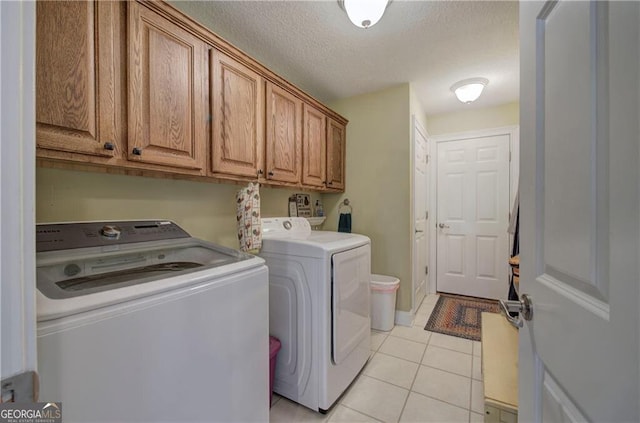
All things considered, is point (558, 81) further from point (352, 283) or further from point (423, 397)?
point (423, 397)

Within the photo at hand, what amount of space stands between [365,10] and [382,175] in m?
1.55

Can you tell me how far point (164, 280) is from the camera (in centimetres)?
85

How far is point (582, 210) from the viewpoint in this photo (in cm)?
46

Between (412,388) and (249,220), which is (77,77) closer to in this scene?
(249,220)

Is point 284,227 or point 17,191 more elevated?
point 17,191

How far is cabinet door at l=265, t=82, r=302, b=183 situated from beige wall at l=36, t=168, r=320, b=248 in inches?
15.2

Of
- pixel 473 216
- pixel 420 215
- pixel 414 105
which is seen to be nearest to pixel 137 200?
pixel 414 105

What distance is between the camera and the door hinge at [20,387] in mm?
381

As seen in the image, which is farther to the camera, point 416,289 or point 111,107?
point 416,289

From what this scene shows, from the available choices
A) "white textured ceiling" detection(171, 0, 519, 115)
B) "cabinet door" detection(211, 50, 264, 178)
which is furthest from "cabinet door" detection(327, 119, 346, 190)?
"cabinet door" detection(211, 50, 264, 178)

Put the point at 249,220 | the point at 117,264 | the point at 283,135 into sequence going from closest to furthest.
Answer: the point at 117,264, the point at 249,220, the point at 283,135

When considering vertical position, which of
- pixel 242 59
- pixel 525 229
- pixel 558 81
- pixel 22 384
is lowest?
pixel 22 384

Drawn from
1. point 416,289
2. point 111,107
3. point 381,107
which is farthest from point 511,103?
point 111,107

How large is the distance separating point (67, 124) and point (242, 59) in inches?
39.7
